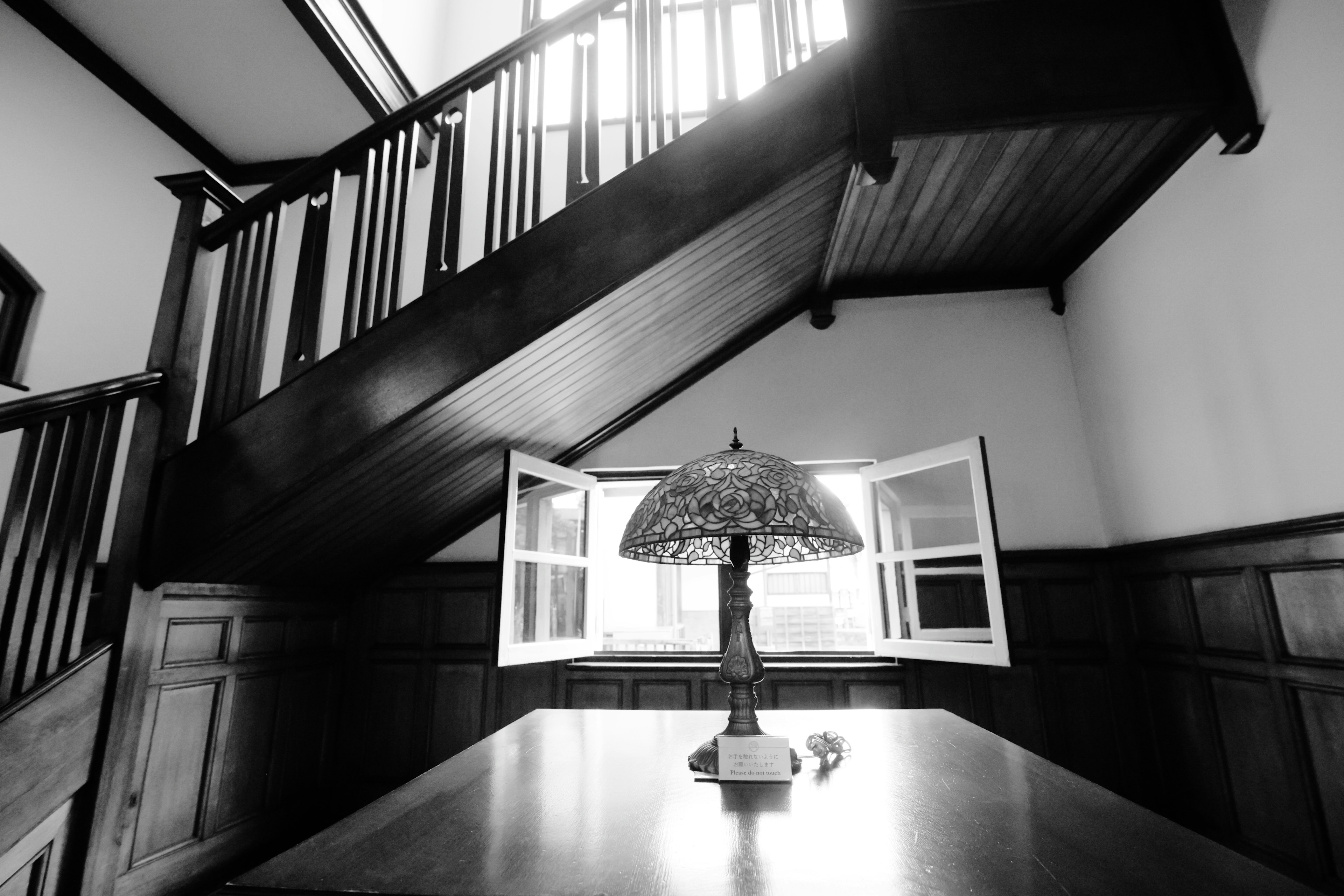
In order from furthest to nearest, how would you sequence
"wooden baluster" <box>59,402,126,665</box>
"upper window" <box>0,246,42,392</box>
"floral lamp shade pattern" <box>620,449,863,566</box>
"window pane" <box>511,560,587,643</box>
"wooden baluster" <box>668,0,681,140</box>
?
"window pane" <box>511,560,587,643</box> → "upper window" <box>0,246,42,392</box> → "wooden baluster" <box>668,0,681,140</box> → "wooden baluster" <box>59,402,126,665</box> → "floral lamp shade pattern" <box>620,449,863,566</box>

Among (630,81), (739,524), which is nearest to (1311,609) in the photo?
(739,524)

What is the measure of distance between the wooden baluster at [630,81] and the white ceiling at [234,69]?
75.4 inches

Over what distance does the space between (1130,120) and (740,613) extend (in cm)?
264

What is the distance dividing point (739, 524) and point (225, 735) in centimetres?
291

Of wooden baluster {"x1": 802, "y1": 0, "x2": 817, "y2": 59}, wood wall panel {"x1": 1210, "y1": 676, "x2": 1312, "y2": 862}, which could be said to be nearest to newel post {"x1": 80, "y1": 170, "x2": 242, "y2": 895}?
wooden baluster {"x1": 802, "y1": 0, "x2": 817, "y2": 59}

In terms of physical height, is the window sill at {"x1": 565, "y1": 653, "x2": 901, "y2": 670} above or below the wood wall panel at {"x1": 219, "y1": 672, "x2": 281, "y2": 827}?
above

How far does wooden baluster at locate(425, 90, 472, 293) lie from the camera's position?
7.48 ft

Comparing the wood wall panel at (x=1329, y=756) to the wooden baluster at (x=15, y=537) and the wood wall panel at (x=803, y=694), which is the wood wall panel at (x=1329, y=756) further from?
the wooden baluster at (x=15, y=537)

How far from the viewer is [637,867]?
2.87 feet

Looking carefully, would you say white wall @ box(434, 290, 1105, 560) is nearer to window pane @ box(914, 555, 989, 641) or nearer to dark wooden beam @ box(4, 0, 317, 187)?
window pane @ box(914, 555, 989, 641)

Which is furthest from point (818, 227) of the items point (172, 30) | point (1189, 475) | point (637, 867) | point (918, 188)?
point (172, 30)

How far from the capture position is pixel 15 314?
111 inches

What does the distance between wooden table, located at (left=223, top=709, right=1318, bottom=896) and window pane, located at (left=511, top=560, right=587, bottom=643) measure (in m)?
1.75

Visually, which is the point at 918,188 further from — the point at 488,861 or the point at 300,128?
the point at 300,128
